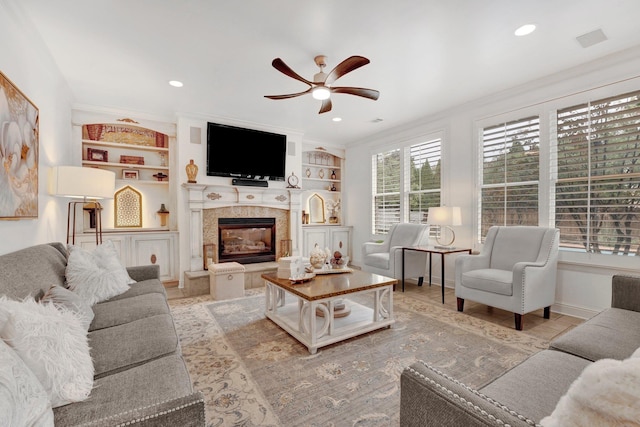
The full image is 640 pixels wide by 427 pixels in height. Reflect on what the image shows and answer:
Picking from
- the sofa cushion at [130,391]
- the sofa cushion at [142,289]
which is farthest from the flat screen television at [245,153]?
the sofa cushion at [130,391]

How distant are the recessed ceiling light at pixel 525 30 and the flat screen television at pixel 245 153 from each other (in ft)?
11.6

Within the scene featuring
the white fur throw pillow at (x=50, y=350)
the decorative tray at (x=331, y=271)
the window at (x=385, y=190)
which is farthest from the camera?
the window at (x=385, y=190)

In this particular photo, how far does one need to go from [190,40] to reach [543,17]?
2867 mm

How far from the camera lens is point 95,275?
89.7 inches

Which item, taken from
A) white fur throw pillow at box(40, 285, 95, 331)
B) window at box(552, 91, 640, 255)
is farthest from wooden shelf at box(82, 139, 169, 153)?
window at box(552, 91, 640, 255)

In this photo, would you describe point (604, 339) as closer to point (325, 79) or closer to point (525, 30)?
point (525, 30)

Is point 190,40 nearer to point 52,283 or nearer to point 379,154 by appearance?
point 52,283

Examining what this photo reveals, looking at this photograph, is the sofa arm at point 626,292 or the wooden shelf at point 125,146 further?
the wooden shelf at point 125,146

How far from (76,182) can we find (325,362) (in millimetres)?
2712

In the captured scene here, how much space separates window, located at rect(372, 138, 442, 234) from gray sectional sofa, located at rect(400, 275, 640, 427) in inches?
114

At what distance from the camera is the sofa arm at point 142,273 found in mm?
2934

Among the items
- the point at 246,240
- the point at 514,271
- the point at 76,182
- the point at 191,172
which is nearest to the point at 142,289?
the point at 76,182

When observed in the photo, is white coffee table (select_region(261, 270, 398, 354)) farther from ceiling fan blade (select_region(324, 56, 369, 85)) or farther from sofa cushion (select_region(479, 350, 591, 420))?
ceiling fan blade (select_region(324, 56, 369, 85))

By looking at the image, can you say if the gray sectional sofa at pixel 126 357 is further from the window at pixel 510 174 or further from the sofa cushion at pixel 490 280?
the window at pixel 510 174
